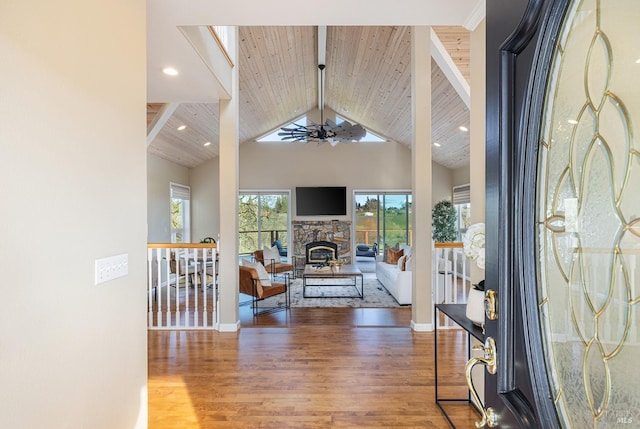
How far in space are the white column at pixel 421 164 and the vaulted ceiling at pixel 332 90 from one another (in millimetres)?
398

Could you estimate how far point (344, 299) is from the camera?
5539 mm

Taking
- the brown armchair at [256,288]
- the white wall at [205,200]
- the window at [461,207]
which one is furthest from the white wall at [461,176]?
the white wall at [205,200]

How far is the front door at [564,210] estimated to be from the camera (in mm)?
523

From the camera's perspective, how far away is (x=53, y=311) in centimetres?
119

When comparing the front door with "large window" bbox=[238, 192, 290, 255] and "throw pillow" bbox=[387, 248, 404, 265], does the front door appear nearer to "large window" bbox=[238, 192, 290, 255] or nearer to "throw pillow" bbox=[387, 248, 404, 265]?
"throw pillow" bbox=[387, 248, 404, 265]

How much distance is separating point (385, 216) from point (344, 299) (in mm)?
4066

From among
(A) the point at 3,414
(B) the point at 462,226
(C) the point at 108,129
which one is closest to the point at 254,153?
(B) the point at 462,226

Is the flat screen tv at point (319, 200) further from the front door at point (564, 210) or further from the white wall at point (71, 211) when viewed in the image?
the front door at point (564, 210)

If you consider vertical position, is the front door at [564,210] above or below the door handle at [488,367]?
above

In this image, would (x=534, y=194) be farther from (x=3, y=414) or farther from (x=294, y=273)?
(x=294, y=273)

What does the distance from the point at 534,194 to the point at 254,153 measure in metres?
8.70

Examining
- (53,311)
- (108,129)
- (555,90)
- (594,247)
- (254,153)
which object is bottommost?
(53,311)

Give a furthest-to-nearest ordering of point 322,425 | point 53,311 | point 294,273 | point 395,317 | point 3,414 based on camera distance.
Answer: point 294,273 → point 395,317 → point 322,425 → point 53,311 → point 3,414

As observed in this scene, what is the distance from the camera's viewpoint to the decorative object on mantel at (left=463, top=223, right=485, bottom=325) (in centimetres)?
164
